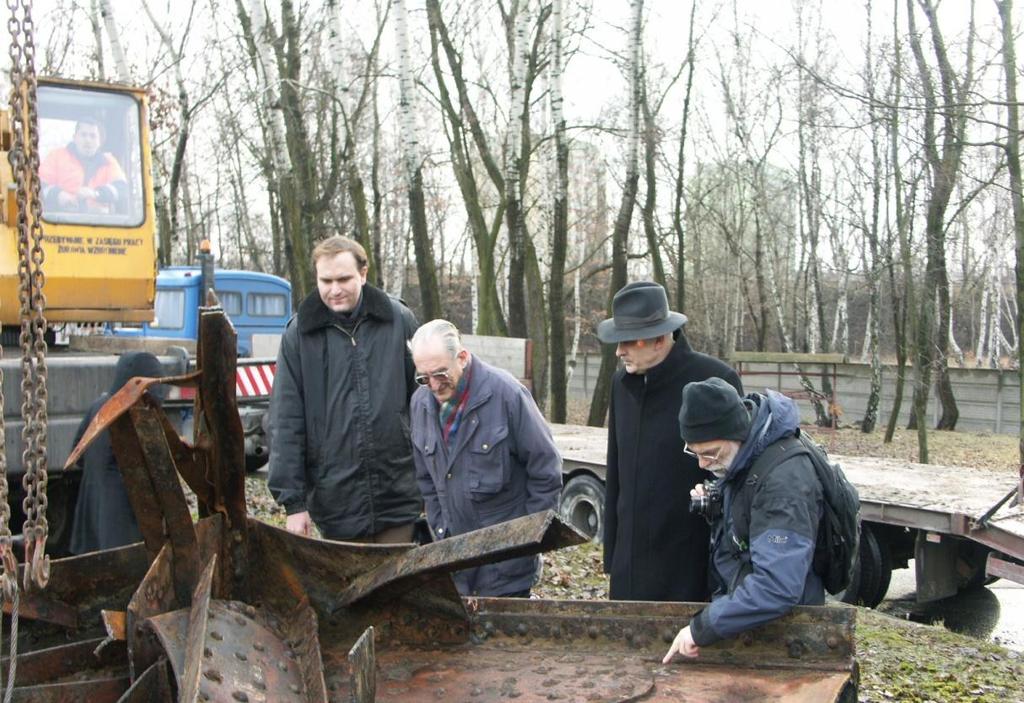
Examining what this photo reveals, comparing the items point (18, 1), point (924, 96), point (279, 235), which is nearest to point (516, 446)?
point (18, 1)

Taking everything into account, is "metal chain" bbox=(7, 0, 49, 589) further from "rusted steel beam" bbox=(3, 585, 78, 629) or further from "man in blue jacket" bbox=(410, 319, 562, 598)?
"man in blue jacket" bbox=(410, 319, 562, 598)

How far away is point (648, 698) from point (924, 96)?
11841 millimetres

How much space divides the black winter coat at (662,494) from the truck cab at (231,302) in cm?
1347

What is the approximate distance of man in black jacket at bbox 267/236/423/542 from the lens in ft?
13.3

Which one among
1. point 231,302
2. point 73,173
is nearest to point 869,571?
point 73,173

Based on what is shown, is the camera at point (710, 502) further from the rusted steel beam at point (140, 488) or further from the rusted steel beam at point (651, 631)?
the rusted steel beam at point (140, 488)

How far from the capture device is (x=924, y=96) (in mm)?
12703

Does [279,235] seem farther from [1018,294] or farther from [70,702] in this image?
[70,702]

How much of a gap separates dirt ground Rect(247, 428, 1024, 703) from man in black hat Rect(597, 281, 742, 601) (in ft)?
6.00

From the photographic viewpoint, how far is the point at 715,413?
290 cm

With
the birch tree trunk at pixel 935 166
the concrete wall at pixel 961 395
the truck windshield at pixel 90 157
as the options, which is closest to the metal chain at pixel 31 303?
the truck windshield at pixel 90 157

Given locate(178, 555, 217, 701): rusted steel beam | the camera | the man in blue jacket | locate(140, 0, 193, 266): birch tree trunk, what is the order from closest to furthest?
1. locate(178, 555, 217, 701): rusted steel beam
2. the camera
3. the man in blue jacket
4. locate(140, 0, 193, 266): birch tree trunk

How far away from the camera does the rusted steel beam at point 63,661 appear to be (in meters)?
2.72

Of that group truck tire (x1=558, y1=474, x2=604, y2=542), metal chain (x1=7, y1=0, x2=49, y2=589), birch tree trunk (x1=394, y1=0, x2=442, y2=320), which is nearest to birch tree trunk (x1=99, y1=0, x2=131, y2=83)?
birch tree trunk (x1=394, y1=0, x2=442, y2=320)
